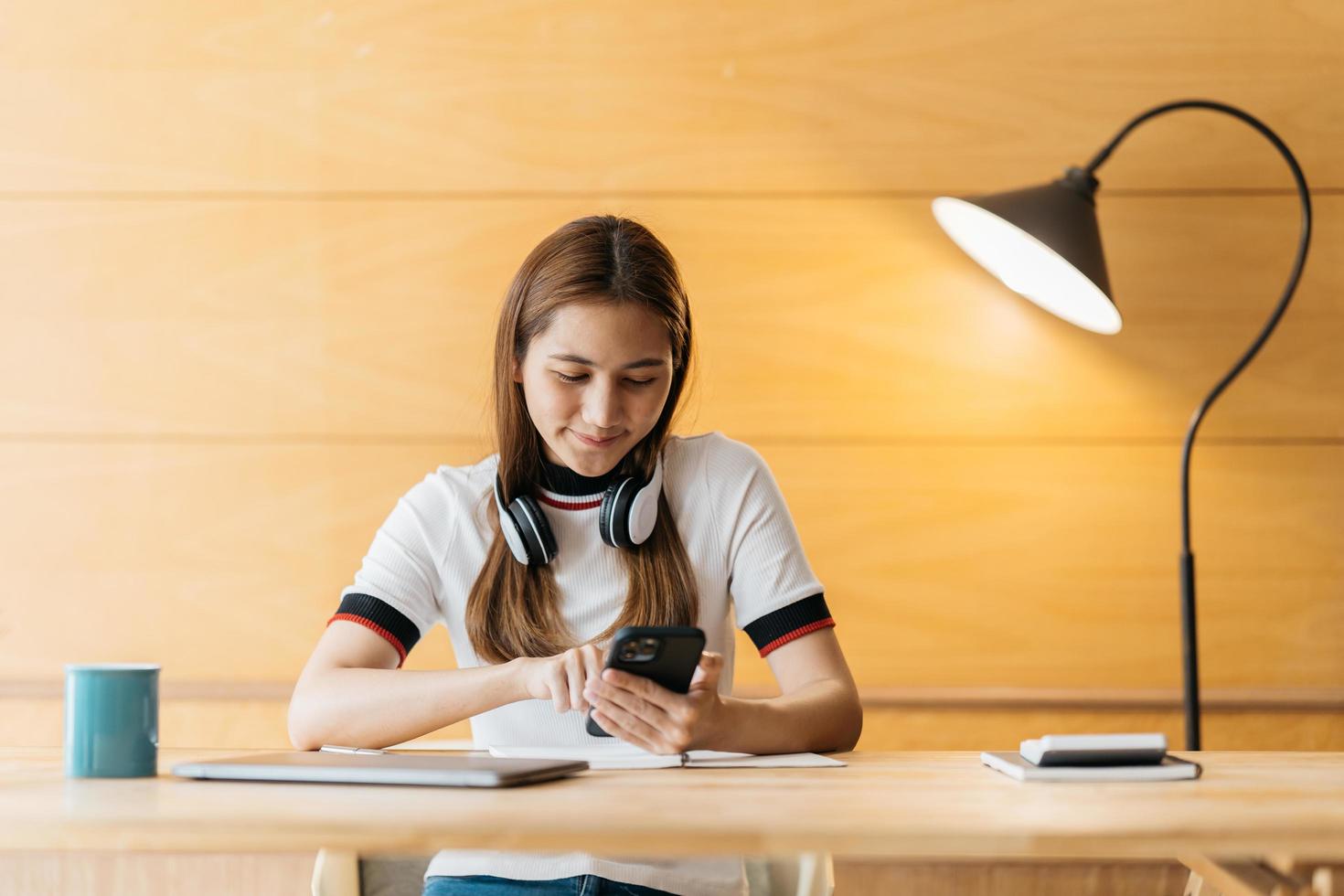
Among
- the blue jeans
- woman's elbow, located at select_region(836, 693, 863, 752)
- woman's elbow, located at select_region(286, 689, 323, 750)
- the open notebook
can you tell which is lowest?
the blue jeans

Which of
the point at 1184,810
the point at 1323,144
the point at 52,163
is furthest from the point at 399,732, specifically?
the point at 1323,144

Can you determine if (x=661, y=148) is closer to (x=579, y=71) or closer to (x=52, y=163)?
(x=579, y=71)

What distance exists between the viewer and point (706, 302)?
2.22m

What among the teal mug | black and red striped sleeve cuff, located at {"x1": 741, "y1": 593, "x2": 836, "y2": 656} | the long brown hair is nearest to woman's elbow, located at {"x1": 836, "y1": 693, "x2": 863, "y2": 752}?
black and red striped sleeve cuff, located at {"x1": 741, "y1": 593, "x2": 836, "y2": 656}

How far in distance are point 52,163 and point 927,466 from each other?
5.58 feet

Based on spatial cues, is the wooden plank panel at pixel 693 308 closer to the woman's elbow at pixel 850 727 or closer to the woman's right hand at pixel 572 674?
the woman's elbow at pixel 850 727

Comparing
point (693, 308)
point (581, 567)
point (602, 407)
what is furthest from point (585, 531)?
point (693, 308)

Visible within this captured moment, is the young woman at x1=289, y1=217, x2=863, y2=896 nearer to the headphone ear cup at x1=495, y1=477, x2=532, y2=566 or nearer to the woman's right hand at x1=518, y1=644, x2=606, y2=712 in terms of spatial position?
the headphone ear cup at x1=495, y1=477, x2=532, y2=566

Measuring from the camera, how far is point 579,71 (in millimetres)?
2215

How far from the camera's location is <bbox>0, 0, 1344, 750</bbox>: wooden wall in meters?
2.19

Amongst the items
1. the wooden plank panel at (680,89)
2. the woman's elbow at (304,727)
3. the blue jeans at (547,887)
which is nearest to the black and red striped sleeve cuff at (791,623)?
the blue jeans at (547,887)

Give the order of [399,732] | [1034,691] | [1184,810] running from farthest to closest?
[1034,691] < [399,732] < [1184,810]

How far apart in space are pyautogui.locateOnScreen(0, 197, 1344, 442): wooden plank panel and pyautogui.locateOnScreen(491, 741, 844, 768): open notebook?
0.96 meters

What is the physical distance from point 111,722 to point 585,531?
Result: 638mm
